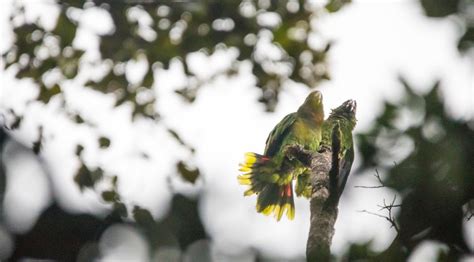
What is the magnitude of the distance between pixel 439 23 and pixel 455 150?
35 centimetres

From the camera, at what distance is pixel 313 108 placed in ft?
5.18

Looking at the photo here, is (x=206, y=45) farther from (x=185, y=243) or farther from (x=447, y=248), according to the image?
(x=447, y=248)

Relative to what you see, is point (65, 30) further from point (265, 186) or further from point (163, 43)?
point (265, 186)

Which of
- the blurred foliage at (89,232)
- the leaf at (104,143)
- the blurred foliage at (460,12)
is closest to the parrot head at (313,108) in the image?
the blurred foliage at (460,12)

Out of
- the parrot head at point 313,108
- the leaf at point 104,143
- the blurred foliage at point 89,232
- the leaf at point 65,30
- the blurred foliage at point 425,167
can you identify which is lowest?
the leaf at point 104,143

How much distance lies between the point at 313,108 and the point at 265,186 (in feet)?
0.69

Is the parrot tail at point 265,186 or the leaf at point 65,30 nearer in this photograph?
the parrot tail at point 265,186

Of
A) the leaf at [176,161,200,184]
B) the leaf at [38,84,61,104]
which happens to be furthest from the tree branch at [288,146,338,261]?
the leaf at [38,84,61,104]

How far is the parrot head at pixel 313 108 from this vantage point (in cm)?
155

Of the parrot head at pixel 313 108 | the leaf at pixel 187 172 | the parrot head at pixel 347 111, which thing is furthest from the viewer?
the leaf at pixel 187 172

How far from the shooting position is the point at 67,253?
2.18 metres

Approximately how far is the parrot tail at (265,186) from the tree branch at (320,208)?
0.35 feet

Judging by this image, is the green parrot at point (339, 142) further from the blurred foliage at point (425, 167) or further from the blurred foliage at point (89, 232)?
the blurred foliage at point (89, 232)

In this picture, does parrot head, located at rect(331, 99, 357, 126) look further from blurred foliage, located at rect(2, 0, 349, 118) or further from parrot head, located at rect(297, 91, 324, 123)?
blurred foliage, located at rect(2, 0, 349, 118)
